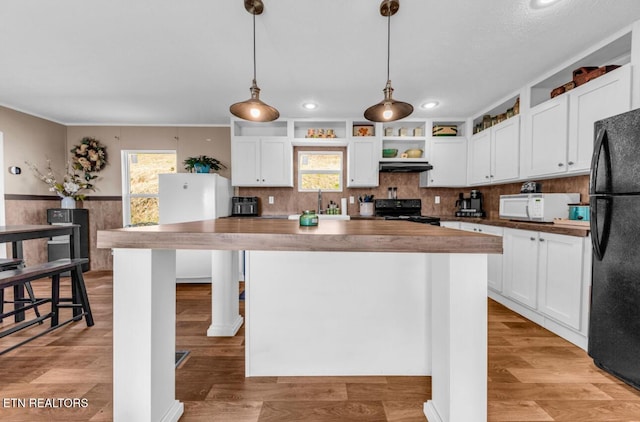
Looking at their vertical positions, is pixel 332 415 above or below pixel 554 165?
below

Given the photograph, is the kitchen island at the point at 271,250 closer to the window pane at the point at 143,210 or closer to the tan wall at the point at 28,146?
the window pane at the point at 143,210

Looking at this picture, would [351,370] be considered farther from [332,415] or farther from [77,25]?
[77,25]

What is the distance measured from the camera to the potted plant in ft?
13.8

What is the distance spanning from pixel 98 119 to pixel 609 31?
6066 millimetres

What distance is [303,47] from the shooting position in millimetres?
2354

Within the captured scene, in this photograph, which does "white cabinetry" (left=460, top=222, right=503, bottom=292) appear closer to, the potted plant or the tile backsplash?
the tile backsplash

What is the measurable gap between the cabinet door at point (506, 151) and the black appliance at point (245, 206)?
10.9 ft

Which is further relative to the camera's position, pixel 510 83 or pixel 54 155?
pixel 54 155

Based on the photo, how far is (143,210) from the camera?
467cm

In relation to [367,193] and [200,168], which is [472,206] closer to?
[367,193]

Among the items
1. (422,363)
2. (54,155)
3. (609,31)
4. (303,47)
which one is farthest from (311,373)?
(54,155)

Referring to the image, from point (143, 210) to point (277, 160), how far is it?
248 cm

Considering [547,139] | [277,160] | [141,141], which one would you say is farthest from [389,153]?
[141,141]

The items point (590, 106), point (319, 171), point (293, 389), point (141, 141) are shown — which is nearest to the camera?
point (293, 389)
